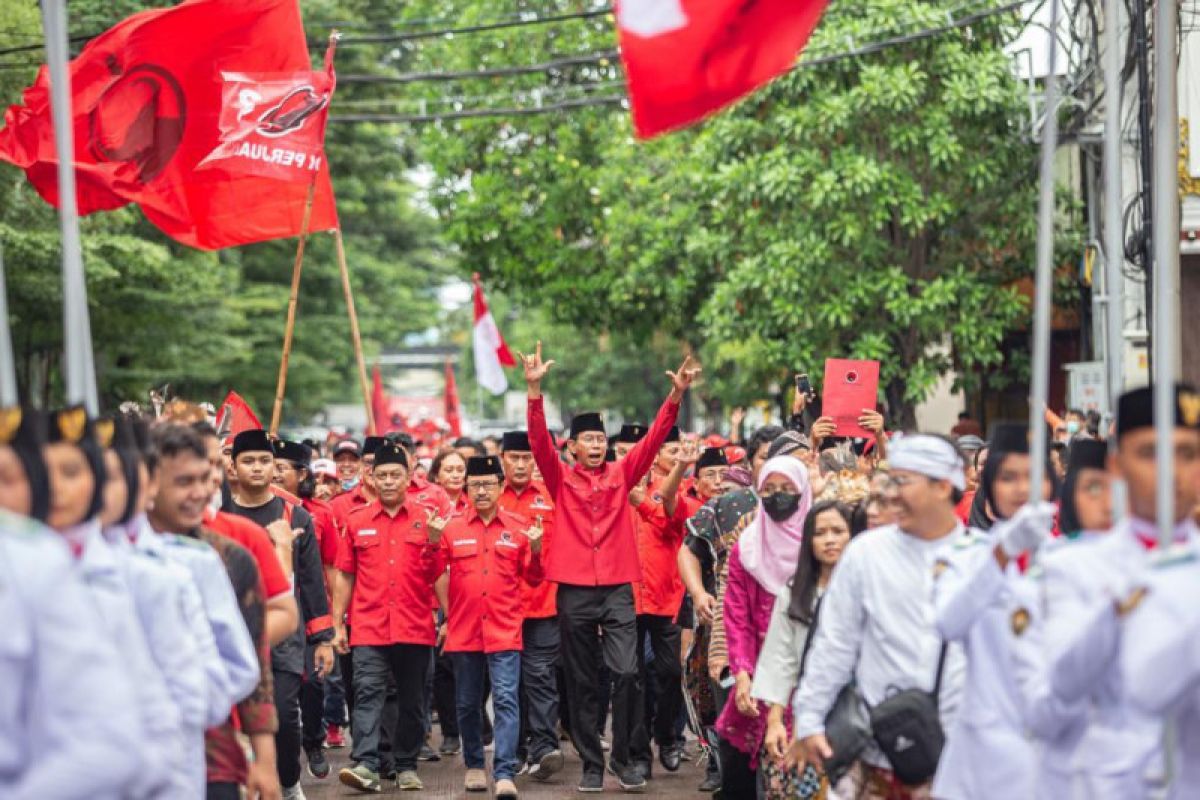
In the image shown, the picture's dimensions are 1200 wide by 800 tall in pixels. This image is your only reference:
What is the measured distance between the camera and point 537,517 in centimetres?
1438

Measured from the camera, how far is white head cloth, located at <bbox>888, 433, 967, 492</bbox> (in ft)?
23.5

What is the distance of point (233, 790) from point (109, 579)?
189 centimetres

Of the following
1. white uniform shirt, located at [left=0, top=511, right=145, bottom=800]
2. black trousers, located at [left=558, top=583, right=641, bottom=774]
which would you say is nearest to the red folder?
black trousers, located at [left=558, top=583, right=641, bottom=774]

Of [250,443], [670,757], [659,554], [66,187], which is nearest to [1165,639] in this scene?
[66,187]

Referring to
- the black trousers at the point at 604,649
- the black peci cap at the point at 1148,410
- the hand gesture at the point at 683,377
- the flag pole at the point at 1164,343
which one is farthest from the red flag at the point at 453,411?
the black peci cap at the point at 1148,410

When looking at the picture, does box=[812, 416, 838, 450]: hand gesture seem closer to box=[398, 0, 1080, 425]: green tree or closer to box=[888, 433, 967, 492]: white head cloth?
box=[888, 433, 967, 492]: white head cloth

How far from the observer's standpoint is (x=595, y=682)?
13305 mm

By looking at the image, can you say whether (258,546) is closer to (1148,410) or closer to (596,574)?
(1148,410)

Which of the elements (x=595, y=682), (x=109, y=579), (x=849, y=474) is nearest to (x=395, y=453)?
(x=595, y=682)

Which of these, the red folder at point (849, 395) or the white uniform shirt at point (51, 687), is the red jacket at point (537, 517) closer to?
the red folder at point (849, 395)

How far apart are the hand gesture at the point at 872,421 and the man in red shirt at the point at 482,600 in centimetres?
234

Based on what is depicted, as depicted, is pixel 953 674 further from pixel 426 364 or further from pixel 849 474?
pixel 426 364

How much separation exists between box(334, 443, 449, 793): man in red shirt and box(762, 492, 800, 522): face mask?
418 cm

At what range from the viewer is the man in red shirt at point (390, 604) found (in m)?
13.3
